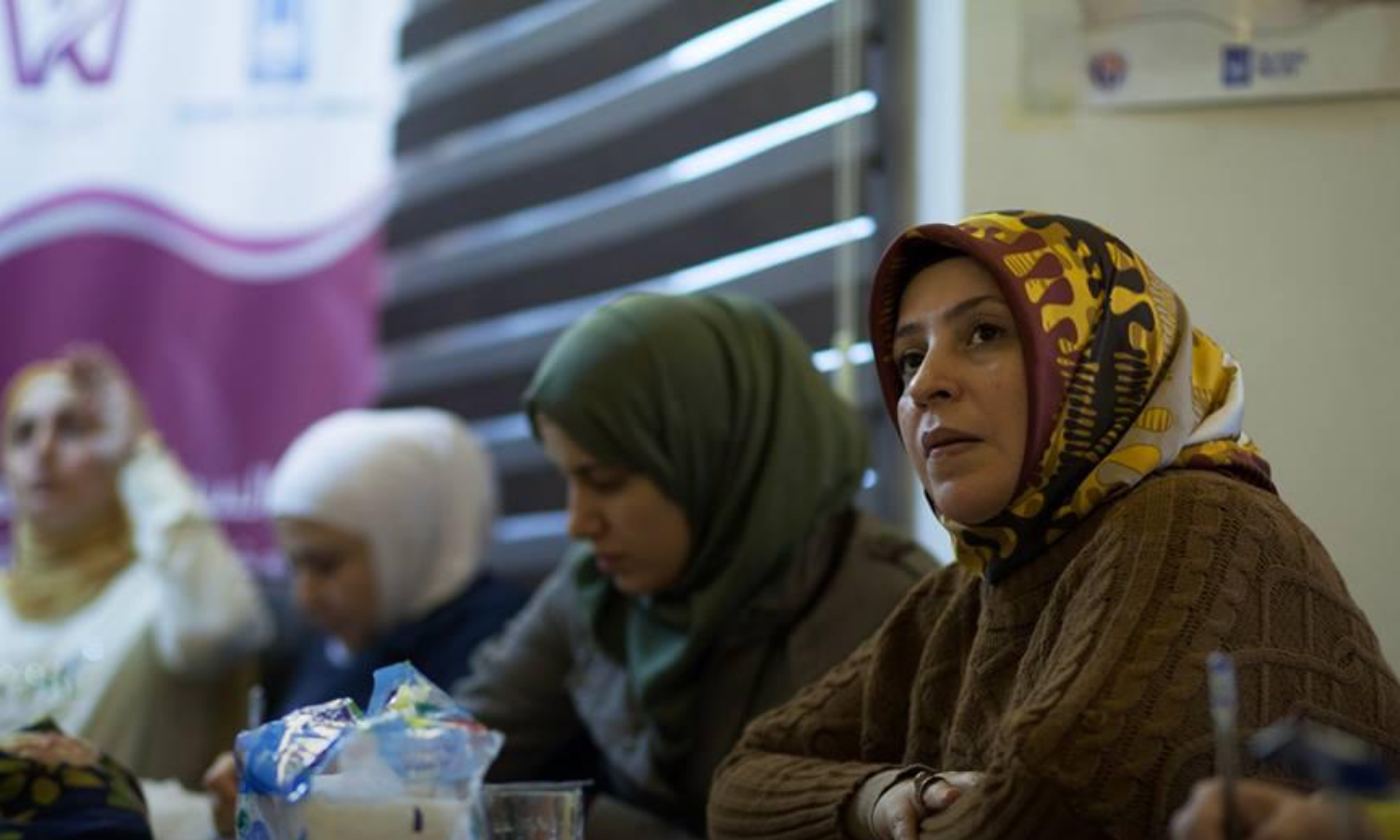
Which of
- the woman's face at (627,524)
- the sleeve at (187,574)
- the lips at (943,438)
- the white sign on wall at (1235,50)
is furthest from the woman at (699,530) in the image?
the sleeve at (187,574)

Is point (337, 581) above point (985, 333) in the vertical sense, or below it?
below

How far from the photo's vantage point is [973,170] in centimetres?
221

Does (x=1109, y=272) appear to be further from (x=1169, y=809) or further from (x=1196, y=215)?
(x=1196, y=215)

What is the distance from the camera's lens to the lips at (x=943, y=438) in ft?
4.73

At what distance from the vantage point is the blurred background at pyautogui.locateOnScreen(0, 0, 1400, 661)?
6.79 feet

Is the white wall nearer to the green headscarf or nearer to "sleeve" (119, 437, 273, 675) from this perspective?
the green headscarf

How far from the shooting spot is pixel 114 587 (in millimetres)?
3336

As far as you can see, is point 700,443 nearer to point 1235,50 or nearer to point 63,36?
point 1235,50

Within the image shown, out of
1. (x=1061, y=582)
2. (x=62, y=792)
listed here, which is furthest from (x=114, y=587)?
(x=1061, y=582)

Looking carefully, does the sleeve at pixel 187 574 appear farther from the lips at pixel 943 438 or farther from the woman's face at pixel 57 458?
the lips at pixel 943 438

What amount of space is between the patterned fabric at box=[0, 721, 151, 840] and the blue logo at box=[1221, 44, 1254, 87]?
145 cm

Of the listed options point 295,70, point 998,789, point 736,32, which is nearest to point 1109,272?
point 998,789

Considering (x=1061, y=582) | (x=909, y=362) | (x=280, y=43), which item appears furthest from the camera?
(x=280, y=43)

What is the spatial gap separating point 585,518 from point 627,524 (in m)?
0.06
